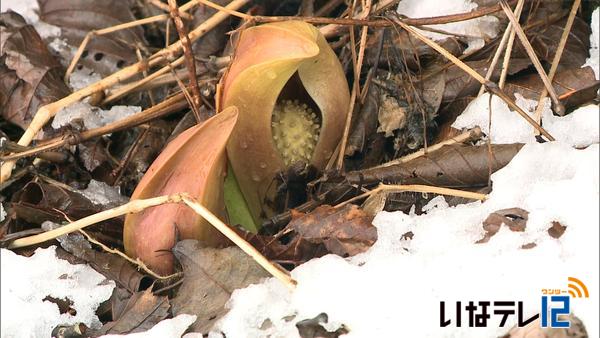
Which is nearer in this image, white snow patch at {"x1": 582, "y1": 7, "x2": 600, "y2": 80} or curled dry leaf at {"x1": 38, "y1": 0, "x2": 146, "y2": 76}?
white snow patch at {"x1": 582, "y1": 7, "x2": 600, "y2": 80}

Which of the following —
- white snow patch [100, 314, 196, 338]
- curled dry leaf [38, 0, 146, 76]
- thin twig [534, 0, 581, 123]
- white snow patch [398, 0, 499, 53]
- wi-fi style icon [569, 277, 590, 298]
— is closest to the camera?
wi-fi style icon [569, 277, 590, 298]

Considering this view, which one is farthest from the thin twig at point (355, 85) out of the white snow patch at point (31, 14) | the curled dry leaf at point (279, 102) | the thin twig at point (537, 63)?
the white snow patch at point (31, 14)

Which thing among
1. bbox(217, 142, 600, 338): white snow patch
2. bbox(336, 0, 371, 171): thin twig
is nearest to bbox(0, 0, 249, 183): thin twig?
bbox(336, 0, 371, 171): thin twig

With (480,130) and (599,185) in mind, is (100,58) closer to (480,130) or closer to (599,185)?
(480,130)

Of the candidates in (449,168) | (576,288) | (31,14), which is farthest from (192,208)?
(31,14)

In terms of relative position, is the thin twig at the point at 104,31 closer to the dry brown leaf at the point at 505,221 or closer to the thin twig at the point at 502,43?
the thin twig at the point at 502,43

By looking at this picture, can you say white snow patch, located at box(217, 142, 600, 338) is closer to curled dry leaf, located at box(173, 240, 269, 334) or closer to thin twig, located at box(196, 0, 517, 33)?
curled dry leaf, located at box(173, 240, 269, 334)

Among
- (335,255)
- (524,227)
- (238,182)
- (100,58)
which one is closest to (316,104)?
(238,182)
